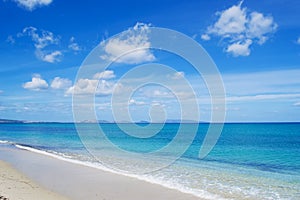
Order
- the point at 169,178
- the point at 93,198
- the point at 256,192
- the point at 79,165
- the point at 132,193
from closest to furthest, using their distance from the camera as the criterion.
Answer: the point at 93,198
the point at 132,193
the point at 256,192
the point at 169,178
the point at 79,165

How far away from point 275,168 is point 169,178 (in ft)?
31.9

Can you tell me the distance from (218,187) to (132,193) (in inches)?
164

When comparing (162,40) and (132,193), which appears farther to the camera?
(162,40)

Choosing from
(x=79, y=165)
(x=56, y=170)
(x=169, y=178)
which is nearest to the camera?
(x=169, y=178)

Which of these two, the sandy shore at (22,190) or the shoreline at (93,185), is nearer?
the sandy shore at (22,190)

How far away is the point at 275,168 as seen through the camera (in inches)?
886

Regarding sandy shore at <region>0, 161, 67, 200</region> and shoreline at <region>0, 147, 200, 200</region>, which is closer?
sandy shore at <region>0, 161, 67, 200</region>

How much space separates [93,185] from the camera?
47.5 feet

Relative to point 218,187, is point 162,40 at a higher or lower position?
higher

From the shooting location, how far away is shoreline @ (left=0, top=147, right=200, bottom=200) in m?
12.5

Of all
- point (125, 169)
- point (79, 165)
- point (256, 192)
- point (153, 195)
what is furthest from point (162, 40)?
point (79, 165)

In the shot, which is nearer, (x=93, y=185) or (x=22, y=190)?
(x=22, y=190)

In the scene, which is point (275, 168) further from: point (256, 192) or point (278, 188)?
point (256, 192)

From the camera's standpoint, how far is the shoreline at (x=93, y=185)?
12.5 m
